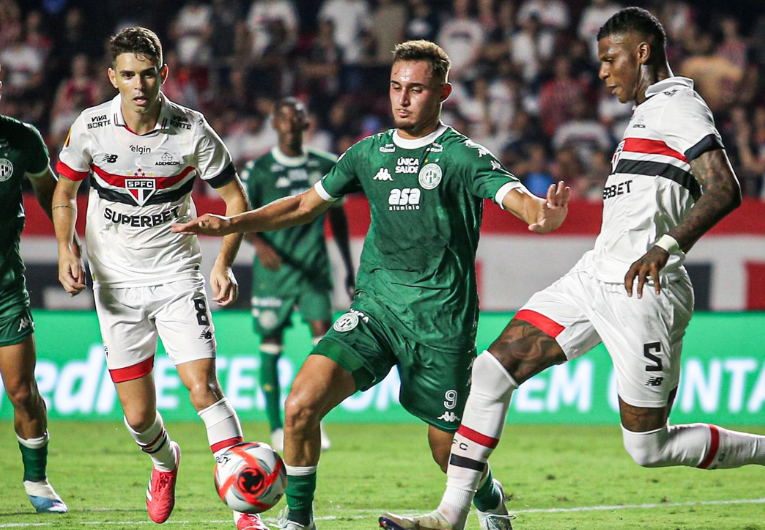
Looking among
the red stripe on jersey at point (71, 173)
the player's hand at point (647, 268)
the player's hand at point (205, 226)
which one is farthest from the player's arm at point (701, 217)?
the red stripe on jersey at point (71, 173)

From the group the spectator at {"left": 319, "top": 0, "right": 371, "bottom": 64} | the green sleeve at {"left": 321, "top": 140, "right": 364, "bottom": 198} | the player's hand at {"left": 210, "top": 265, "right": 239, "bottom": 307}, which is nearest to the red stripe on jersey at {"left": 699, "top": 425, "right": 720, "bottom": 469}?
the green sleeve at {"left": 321, "top": 140, "right": 364, "bottom": 198}

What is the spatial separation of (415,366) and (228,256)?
125 cm

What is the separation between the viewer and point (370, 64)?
49.6 feet

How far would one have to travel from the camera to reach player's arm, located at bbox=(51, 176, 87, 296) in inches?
221

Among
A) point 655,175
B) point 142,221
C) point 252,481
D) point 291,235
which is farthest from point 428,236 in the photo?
point 291,235

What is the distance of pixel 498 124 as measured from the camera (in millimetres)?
14516

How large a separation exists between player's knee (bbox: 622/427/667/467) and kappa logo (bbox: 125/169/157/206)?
2805mm

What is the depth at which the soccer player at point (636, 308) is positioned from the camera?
16.1 ft

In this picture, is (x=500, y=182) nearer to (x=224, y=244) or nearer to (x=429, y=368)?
(x=429, y=368)

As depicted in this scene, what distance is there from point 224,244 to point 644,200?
2247 millimetres

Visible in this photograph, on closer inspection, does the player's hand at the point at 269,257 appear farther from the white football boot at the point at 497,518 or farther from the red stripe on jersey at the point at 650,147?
the red stripe on jersey at the point at 650,147

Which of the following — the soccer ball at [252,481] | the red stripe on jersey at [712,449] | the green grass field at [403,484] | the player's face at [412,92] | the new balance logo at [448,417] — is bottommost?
the green grass field at [403,484]

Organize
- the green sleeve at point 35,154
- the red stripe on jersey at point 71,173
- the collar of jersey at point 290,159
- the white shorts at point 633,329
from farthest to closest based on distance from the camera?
the collar of jersey at point 290,159 < the green sleeve at point 35,154 < the red stripe on jersey at point 71,173 < the white shorts at point 633,329

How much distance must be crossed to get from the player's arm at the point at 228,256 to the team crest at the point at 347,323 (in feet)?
2.08
